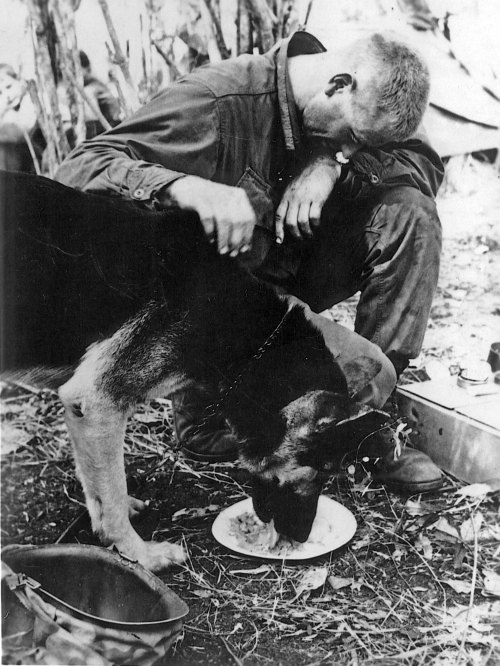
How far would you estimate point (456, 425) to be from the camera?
9.00ft

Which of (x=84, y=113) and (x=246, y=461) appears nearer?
(x=84, y=113)

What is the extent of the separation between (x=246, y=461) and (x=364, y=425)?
0.50m

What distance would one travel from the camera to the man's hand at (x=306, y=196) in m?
2.52

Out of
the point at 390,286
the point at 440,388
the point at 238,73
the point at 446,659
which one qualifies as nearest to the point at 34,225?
the point at 238,73

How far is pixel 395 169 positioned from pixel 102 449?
1.55 meters

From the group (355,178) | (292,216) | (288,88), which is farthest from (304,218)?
(288,88)

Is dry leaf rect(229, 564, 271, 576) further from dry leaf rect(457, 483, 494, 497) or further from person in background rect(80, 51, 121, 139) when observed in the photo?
person in background rect(80, 51, 121, 139)

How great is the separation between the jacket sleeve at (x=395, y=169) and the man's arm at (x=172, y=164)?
1.51ft

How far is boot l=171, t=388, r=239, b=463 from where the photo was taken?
2.59 metres

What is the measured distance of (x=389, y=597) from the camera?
98.2 inches

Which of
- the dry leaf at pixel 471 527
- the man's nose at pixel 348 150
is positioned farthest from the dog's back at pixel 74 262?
the dry leaf at pixel 471 527

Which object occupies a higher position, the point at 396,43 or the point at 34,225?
the point at 396,43

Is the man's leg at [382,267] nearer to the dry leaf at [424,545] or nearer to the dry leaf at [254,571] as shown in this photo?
the dry leaf at [424,545]

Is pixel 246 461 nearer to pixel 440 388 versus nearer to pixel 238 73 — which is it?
pixel 440 388
